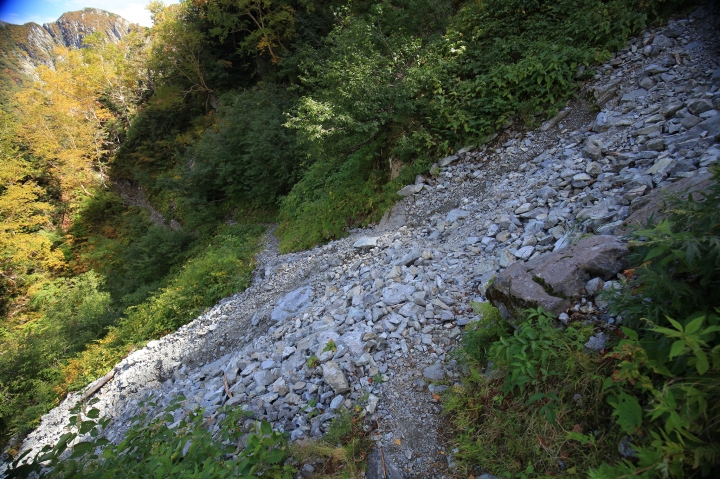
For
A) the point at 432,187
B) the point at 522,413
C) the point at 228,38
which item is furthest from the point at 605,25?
the point at 228,38

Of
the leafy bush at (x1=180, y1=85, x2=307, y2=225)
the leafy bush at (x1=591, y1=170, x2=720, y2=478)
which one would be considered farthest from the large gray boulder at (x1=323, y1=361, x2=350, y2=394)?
the leafy bush at (x1=180, y1=85, x2=307, y2=225)

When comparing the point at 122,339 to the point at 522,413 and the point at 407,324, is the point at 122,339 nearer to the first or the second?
the point at 407,324

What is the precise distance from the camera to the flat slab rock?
292cm

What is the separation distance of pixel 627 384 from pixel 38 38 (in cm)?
4231

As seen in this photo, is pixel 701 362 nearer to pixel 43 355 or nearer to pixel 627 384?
pixel 627 384

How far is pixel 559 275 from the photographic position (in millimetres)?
3055

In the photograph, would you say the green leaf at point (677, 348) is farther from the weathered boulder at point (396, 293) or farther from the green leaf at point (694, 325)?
the weathered boulder at point (396, 293)

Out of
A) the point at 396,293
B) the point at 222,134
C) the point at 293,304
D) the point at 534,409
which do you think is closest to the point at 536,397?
the point at 534,409

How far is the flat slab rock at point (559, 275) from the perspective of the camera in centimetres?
292

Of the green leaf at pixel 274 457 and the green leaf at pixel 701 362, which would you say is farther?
the green leaf at pixel 274 457

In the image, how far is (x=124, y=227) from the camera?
20344mm

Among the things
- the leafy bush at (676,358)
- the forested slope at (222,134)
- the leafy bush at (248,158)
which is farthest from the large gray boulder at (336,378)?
the leafy bush at (248,158)

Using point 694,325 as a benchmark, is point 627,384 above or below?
below

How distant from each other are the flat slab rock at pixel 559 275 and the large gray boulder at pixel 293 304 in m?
3.49
